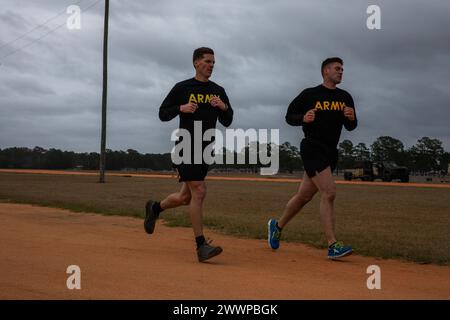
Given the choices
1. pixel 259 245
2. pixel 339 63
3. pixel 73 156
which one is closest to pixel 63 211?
pixel 259 245

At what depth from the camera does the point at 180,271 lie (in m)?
4.90

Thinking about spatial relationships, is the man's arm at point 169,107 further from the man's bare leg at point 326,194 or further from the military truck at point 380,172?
the military truck at point 380,172

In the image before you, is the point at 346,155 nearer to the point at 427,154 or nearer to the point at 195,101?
the point at 427,154

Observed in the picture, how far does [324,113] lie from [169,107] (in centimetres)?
178

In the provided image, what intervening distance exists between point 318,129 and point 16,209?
8214 millimetres

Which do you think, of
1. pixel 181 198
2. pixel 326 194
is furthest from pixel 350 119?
pixel 181 198

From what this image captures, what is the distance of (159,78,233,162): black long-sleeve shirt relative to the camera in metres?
5.85

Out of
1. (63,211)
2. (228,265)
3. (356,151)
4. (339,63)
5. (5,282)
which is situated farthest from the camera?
(356,151)

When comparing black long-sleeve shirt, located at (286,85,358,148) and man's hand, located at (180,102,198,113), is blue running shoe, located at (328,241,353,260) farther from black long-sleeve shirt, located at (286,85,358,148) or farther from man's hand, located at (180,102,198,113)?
man's hand, located at (180,102,198,113)

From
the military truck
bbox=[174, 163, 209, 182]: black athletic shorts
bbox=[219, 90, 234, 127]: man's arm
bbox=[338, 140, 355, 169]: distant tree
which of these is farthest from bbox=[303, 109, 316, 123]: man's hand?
bbox=[338, 140, 355, 169]: distant tree

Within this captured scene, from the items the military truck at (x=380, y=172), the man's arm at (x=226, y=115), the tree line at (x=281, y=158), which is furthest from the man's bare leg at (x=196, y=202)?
the tree line at (x=281, y=158)

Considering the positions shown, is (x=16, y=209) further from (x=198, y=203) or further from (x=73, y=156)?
(x=73, y=156)

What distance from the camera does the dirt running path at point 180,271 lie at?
4.00 m
